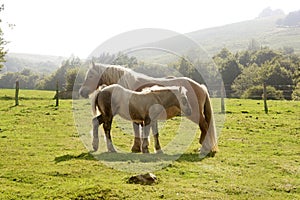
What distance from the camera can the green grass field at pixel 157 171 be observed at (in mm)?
7055

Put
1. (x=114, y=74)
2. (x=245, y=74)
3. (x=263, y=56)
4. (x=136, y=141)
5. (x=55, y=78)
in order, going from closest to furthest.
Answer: (x=136, y=141), (x=114, y=74), (x=245, y=74), (x=263, y=56), (x=55, y=78)

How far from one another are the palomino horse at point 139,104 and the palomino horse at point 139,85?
0.57 meters

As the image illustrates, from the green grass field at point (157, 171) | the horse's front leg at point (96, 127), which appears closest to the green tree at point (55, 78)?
the green grass field at point (157, 171)

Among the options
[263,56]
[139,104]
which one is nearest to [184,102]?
[139,104]

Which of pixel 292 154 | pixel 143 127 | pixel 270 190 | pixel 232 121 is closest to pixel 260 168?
pixel 270 190

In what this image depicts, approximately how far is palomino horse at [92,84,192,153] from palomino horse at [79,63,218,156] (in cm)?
57

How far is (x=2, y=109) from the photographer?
22.0m

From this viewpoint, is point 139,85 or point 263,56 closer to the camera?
point 139,85

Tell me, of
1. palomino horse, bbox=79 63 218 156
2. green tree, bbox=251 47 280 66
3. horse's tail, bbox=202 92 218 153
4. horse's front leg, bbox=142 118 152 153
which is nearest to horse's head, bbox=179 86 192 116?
palomino horse, bbox=79 63 218 156

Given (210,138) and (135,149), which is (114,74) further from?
(210,138)

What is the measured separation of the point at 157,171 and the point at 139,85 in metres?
3.00

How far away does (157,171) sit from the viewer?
27.7 ft

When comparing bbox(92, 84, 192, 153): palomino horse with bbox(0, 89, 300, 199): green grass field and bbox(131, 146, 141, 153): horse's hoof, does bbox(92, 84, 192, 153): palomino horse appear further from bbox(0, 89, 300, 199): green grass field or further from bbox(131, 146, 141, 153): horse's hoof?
bbox(0, 89, 300, 199): green grass field

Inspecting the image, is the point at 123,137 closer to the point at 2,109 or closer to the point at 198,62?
the point at 2,109
